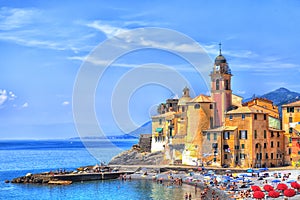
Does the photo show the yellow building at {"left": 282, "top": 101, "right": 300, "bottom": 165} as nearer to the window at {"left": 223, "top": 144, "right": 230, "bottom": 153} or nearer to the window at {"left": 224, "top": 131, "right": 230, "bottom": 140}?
the window at {"left": 223, "top": 144, "right": 230, "bottom": 153}

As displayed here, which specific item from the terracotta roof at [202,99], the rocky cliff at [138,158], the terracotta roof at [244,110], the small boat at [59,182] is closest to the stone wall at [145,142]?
the rocky cliff at [138,158]

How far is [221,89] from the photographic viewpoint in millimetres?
86625

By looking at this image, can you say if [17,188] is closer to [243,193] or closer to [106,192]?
[106,192]

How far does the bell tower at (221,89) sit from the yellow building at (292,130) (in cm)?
990

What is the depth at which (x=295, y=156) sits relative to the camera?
276ft

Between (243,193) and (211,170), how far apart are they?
60.2ft

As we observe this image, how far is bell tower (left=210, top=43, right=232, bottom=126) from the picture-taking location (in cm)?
8619

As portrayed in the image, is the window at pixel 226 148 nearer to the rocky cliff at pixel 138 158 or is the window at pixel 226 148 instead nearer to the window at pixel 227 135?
the window at pixel 227 135

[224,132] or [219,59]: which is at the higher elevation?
[219,59]

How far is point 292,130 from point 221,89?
539 inches

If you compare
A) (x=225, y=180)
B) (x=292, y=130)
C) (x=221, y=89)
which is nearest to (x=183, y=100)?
(x=221, y=89)

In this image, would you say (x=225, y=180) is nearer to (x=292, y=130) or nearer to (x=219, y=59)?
(x=292, y=130)

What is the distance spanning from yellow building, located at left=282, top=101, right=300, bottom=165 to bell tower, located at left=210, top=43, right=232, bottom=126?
990cm

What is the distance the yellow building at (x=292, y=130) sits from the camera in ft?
275
